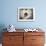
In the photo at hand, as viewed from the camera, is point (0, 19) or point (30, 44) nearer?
point (30, 44)

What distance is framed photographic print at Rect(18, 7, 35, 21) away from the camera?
13.1 feet

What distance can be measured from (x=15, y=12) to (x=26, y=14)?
1.17 ft

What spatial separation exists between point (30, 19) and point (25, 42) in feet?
2.75

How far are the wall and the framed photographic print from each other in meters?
0.10

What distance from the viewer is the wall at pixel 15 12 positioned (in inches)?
158

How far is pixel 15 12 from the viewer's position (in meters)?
4.03

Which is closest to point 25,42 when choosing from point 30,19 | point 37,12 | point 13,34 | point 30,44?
point 30,44

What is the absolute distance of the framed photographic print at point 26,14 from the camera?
4.01 meters

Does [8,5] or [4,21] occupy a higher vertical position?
[8,5]

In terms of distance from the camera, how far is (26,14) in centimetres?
403

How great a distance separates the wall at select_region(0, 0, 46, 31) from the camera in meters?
4.01

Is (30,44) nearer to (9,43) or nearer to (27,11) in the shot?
(9,43)

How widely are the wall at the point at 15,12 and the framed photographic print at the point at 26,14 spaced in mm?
98

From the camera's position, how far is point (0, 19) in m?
4.03
